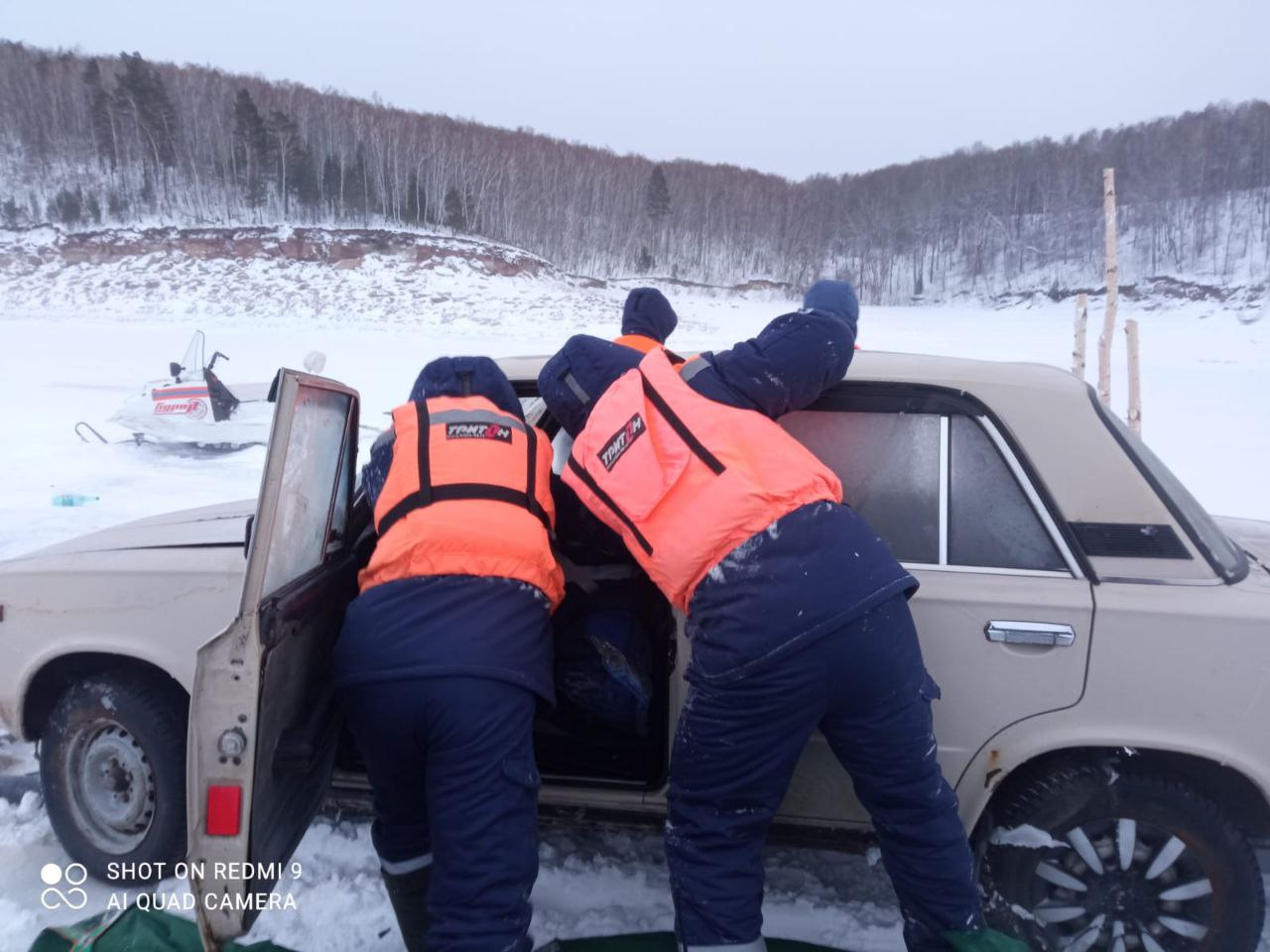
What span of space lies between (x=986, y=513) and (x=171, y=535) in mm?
2888

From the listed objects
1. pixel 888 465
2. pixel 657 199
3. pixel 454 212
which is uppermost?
pixel 657 199

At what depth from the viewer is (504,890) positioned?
195 centimetres

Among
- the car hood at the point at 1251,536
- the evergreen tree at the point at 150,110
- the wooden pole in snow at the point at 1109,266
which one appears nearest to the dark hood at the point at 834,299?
the car hood at the point at 1251,536

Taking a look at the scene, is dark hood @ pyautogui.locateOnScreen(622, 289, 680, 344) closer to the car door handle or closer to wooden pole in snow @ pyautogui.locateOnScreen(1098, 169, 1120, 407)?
the car door handle

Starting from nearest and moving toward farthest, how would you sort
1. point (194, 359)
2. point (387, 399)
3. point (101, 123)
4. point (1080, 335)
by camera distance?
1. point (1080, 335)
2. point (194, 359)
3. point (387, 399)
4. point (101, 123)

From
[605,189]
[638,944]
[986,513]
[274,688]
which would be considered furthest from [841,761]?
[605,189]

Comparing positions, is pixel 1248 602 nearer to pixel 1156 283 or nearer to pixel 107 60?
pixel 1156 283

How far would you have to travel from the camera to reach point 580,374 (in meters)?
2.33

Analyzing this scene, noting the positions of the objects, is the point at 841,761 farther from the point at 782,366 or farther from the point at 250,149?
the point at 250,149

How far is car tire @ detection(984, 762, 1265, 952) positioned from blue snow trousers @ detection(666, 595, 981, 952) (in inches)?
15.0

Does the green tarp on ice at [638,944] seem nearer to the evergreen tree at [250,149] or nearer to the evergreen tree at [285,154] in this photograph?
the evergreen tree at [285,154]

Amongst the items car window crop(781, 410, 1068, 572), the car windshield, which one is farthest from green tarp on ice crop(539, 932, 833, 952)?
the car windshield

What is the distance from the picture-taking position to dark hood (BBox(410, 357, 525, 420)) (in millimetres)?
2396

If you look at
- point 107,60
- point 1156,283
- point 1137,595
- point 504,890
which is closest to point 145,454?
point 504,890
